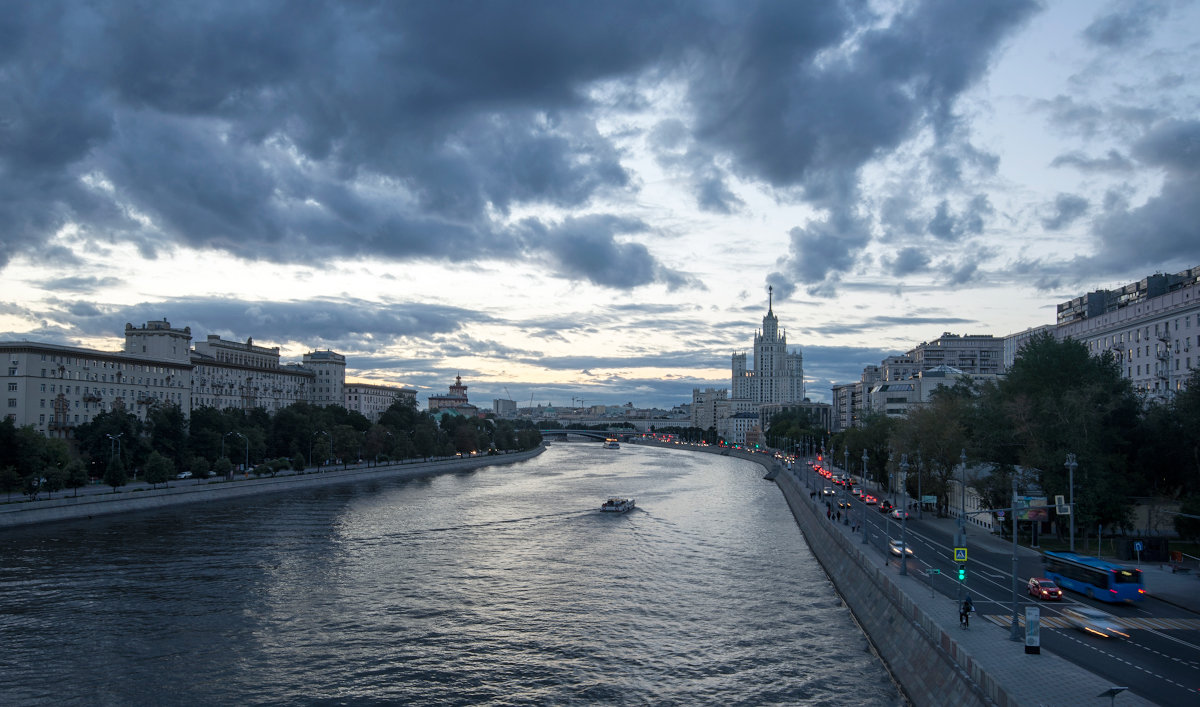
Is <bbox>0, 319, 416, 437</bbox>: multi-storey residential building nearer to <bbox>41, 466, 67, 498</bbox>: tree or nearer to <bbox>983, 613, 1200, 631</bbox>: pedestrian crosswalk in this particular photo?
<bbox>41, 466, 67, 498</bbox>: tree

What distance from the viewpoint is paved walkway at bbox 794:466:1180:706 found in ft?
66.3

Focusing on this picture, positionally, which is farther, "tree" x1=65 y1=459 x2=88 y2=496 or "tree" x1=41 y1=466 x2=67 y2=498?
"tree" x1=65 y1=459 x2=88 y2=496

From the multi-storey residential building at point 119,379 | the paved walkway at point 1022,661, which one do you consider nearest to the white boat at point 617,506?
the paved walkway at point 1022,661

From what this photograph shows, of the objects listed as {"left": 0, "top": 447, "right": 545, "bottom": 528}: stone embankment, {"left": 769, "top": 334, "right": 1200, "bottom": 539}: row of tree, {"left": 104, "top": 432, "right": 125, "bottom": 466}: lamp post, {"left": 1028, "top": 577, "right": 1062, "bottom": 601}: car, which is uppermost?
{"left": 769, "top": 334, "right": 1200, "bottom": 539}: row of tree

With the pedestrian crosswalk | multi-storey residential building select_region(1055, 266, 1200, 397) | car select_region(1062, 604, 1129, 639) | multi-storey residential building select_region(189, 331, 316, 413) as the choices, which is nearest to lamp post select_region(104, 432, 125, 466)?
multi-storey residential building select_region(189, 331, 316, 413)

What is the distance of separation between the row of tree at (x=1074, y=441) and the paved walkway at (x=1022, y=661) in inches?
424

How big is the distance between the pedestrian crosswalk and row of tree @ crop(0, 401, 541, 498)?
78389mm

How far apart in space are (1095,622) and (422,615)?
93.5 ft

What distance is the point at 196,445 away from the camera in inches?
4072

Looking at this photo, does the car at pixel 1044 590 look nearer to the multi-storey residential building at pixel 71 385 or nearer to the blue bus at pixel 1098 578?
the blue bus at pixel 1098 578

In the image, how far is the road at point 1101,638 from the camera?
22.9 metres

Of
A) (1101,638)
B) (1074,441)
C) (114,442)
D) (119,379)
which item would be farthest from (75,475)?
(1074,441)

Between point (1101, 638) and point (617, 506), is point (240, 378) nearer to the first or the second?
point (617, 506)

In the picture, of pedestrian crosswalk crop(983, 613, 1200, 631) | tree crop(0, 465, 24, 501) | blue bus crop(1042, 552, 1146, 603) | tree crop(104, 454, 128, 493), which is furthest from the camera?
tree crop(104, 454, 128, 493)
